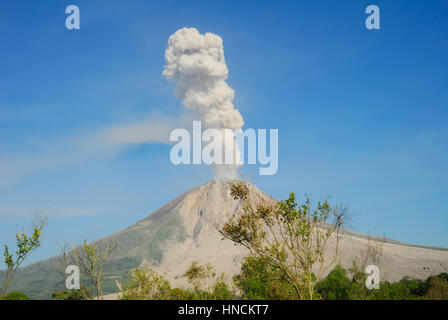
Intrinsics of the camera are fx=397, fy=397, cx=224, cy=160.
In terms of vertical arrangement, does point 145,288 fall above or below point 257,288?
above

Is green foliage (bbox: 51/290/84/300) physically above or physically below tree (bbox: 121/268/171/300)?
below

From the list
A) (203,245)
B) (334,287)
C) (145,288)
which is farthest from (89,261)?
(203,245)

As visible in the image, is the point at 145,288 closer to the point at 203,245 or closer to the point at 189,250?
the point at 203,245

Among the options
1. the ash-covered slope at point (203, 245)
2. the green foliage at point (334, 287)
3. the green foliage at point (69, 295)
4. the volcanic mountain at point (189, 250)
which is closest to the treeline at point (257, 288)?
the green foliage at point (334, 287)

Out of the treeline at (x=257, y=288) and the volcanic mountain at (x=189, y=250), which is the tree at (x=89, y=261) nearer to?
the treeline at (x=257, y=288)

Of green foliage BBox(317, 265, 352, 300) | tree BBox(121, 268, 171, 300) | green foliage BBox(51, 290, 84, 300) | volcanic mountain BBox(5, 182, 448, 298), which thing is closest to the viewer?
tree BBox(121, 268, 171, 300)

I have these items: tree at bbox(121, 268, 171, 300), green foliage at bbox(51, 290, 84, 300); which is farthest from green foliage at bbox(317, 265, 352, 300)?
green foliage at bbox(51, 290, 84, 300)

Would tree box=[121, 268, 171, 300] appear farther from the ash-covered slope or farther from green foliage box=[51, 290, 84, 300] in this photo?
the ash-covered slope

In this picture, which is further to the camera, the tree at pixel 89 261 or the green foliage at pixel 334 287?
the green foliage at pixel 334 287

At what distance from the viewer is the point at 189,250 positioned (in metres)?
114

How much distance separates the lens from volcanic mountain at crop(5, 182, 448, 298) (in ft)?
258

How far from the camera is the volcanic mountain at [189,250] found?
258ft
